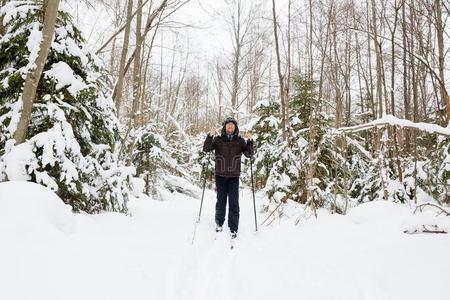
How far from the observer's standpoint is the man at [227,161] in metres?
5.97

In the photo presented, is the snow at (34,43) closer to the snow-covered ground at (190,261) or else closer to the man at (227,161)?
the snow-covered ground at (190,261)

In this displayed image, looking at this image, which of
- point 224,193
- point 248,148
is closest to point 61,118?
point 224,193

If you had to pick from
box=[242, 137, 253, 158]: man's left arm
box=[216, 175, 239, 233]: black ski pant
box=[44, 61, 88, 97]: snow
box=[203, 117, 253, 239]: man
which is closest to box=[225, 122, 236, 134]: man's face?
box=[203, 117, 253, 239]: man

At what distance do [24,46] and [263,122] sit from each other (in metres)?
7.56

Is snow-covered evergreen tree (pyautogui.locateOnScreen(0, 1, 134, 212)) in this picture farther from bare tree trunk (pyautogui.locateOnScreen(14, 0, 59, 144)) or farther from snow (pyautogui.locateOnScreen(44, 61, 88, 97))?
bare tree trunk (pyautogui.locateOnScreen(14, 0, 59, 144))

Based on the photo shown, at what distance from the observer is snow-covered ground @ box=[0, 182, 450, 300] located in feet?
8.70

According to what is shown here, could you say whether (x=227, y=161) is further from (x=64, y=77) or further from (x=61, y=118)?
(x=64, y=77)

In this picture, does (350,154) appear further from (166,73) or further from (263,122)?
(166,73)

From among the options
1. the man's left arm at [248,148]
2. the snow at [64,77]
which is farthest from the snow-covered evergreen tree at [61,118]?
the man's left arm at [248,148]

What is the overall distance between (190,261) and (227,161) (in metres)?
2.45

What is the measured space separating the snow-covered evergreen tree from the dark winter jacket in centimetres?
159

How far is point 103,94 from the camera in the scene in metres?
5.39

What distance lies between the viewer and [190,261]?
3865 millimetres

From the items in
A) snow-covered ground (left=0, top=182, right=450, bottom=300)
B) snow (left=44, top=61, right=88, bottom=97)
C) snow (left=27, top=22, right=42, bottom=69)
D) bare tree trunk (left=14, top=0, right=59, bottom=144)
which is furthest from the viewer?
snow (left=44, top=61, right=88, bottom=97)
